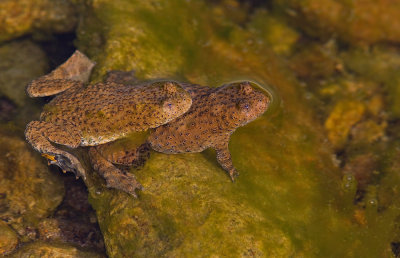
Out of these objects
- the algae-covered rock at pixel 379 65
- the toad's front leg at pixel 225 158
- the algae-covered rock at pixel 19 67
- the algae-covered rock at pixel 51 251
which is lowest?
the algae-covered rock at pixel 51 251

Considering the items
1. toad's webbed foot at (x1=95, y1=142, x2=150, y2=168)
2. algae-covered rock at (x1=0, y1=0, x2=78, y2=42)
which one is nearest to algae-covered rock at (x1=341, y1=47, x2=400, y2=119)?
toad's webbed foot at (x1=95, y1=142, x2=150, y2=168)

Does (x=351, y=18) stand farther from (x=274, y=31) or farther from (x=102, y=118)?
(x=102, y=118)

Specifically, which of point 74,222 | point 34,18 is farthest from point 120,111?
point 34,18

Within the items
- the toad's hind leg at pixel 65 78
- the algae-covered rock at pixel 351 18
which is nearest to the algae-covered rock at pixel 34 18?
the toad's hind leg at pixel 65 78

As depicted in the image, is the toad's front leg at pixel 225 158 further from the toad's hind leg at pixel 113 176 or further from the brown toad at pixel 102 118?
the toad's hind leg at pixel 113 176

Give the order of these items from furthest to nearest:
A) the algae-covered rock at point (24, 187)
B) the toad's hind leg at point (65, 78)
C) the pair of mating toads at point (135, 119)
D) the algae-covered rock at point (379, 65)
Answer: the algae-covered rock at point (379, 65)
the toad's hind leg at point (65, 78)
the algae-covered rock at point (24, 187)
the pair of mating toads at point (135, 119)
